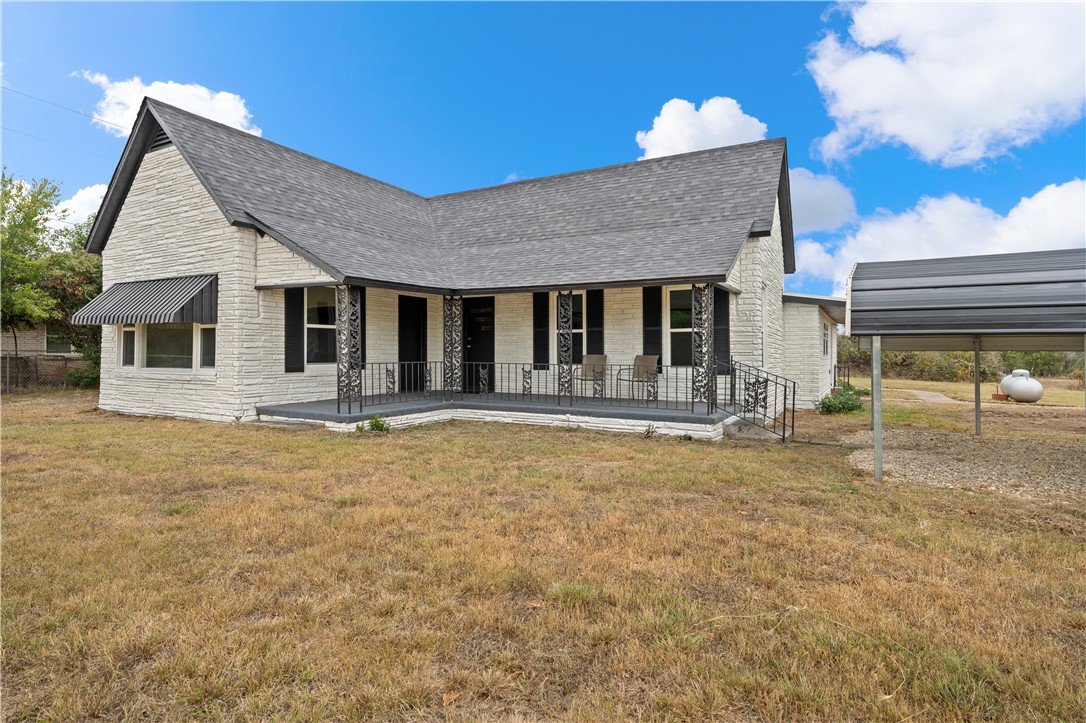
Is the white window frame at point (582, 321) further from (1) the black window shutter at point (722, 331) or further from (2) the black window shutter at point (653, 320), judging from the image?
(1) the black window shutter at point (722, 331)

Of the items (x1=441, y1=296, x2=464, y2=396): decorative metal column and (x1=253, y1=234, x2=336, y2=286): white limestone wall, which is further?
(x1=441, y1=296, x2=464, y2=396): decorative metal column

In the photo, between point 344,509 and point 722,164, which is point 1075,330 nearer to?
point 344,509

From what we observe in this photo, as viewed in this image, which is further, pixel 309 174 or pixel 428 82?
pixel 428 82

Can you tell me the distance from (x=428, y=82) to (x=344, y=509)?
62.3 feet

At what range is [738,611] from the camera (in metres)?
3.23

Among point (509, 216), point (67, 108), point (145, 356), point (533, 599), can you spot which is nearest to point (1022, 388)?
point (509, 216)

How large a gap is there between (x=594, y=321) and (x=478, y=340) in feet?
10.8

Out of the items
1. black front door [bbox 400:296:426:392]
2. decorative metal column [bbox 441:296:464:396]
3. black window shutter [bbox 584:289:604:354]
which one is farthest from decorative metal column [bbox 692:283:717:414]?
black front door [bbox 400:296:426:392]

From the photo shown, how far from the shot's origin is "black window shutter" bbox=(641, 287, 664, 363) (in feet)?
39.3

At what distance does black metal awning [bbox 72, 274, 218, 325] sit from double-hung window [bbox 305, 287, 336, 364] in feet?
5.90

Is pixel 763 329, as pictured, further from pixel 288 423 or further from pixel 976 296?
pixel 288 423

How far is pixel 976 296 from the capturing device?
21.2ft

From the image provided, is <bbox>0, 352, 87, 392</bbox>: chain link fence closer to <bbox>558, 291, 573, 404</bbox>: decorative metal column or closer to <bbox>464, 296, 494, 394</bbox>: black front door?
<bbox>464, 296, 494, 394</bbox>: black front door

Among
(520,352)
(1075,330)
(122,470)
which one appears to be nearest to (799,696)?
(1075,330)
